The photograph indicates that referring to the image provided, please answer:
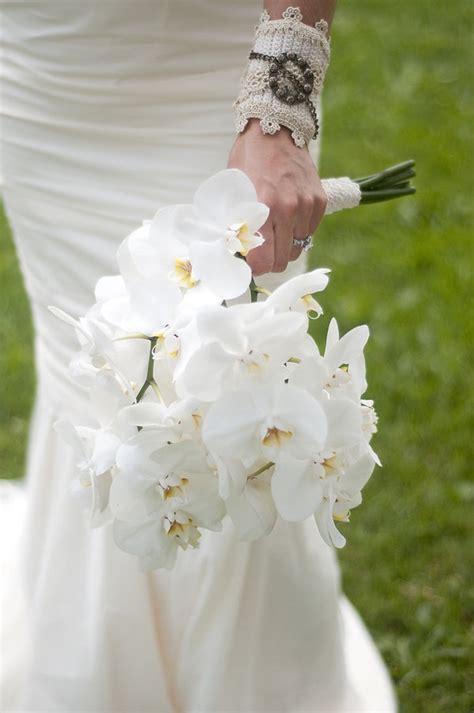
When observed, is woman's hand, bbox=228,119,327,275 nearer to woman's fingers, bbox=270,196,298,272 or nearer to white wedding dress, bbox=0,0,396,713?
woman's fingers, bbox=270,196,298,272

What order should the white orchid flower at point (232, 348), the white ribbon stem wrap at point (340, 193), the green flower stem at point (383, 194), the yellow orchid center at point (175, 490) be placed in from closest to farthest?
the white orchid flower at point (232, 348) → the yellow orchid center at point (175, 490) → the white ribbon stem wrap at point (340, 193) → the green flower stem at point (383, 194)

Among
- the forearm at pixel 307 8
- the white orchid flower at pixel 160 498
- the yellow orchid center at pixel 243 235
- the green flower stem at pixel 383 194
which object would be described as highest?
the forearm at pixel 307 8

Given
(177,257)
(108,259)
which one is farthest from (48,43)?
(177,257)

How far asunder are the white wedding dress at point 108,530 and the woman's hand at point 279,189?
1.18 ft

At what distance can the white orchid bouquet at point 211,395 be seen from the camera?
50.0 inches

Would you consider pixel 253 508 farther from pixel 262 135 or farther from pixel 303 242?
pixel 262 135

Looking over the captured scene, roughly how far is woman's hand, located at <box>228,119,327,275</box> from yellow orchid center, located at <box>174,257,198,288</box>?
0.17m

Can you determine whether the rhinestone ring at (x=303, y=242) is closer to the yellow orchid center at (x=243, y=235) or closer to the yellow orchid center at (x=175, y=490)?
the yellow orchid center at (x=243, y=235)

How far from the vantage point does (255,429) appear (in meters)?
1.27

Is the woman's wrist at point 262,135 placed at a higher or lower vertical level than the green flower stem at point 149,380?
higher

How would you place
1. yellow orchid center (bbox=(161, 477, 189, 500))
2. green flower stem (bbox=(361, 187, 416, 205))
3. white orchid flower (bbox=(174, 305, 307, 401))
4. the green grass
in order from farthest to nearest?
1. the green grass
2. green flower stem (bbox=(361, 187, 416, 205))
3. yellow orchid center (bbox=(161, 477, 189, 500))
4. white orchid flower (bbox=(174, 305, 307, 401))

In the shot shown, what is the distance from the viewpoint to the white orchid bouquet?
4.17ft

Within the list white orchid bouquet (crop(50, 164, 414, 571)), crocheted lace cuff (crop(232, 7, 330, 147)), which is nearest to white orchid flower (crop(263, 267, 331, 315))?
white orchid bouquet (crop(50, 164, 414, 571))

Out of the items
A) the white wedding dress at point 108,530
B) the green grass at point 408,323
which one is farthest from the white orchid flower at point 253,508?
the green grass at point 408,323
